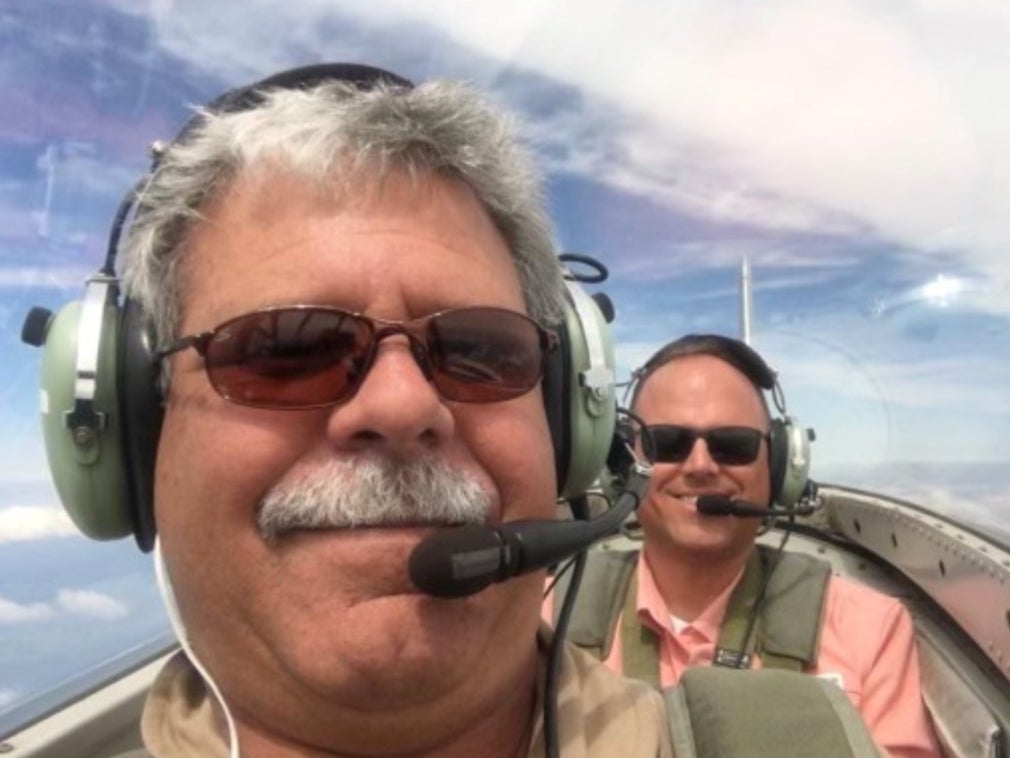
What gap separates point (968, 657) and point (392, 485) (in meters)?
2.09

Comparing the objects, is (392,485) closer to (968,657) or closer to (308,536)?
(308,536)

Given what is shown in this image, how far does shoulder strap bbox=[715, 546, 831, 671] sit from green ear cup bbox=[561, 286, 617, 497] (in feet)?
4.17

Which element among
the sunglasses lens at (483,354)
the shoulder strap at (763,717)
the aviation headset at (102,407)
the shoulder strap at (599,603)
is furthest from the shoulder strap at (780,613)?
the aviation headset at (102,407)

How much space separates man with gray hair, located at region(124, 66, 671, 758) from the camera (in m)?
0.84

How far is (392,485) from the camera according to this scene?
847 mm

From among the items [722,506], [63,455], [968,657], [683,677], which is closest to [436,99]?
[63,455]

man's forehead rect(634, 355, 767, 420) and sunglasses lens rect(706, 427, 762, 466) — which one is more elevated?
man's forehead rect(634, 355, 767, 420)

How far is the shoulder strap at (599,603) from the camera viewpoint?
2336 millimetres

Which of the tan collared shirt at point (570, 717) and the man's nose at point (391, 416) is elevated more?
the man's nose at point (391, 416)

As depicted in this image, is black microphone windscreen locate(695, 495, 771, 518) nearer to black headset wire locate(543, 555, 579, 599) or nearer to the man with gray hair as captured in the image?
black headset wire locate(543, 555, 579, 599)

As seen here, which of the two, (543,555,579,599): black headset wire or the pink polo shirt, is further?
Result: the pink polo shirt

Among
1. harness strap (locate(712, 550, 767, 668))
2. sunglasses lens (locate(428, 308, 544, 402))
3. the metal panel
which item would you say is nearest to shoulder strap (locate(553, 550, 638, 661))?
harness strap (locate(712, 550, 767, 668))

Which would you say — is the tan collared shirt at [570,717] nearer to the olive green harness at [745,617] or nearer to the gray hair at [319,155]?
the gray hair at [319,155]

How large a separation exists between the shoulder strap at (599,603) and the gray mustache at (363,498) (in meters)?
1.49
